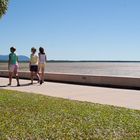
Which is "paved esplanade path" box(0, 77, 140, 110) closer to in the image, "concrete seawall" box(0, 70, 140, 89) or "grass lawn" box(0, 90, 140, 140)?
"grass lawn" box(0, 90, 140, 140)

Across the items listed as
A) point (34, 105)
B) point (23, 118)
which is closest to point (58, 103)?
point (34, 105)

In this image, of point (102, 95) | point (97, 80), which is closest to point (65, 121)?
point (102, 95)

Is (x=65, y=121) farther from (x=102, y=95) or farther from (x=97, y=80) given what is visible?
(x=97, y=80)

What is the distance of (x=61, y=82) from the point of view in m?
20.0

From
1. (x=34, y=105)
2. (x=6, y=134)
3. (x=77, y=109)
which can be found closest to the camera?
(x=6, y=134)

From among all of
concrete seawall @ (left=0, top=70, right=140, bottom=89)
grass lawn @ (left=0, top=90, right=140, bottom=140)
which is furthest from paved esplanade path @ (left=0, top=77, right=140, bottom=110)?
concrete seawall @ (left=0, top=70, right=140, bottom=89)

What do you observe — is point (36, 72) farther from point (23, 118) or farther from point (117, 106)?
point (23, 118)

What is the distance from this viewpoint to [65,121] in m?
9.20

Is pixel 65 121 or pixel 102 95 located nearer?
pixel 65 121

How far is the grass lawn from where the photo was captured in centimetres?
813

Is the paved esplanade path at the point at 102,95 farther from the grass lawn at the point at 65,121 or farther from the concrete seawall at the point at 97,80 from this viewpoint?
the concrete seawall at the point at 97,80

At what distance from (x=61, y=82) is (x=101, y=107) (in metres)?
9.04

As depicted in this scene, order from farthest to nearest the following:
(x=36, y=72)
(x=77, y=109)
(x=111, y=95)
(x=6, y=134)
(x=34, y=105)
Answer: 1. (x=36, y=72)
2. (x=111, y=95)
3. (x=34, y=105)
4. (x=77, y=109)
5. (x=6, y=134)

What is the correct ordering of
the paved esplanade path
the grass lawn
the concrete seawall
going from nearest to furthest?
1. the grass lawn
2. the paved esplanade path
3. the concrete seawall
